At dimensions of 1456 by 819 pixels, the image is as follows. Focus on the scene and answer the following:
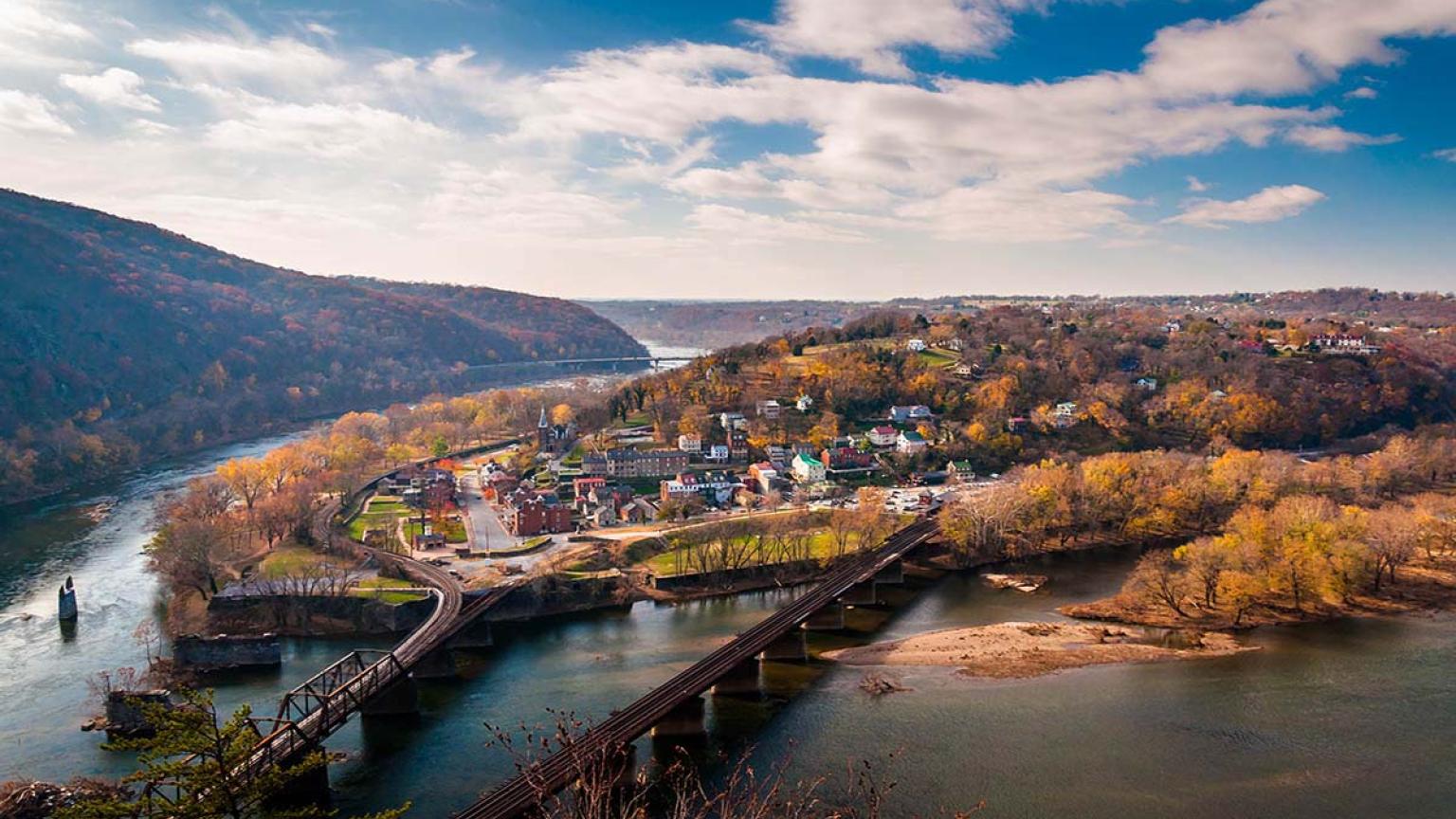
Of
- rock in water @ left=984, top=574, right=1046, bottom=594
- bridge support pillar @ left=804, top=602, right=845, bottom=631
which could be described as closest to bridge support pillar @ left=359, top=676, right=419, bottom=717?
bridge support pillar @ left=804, top=602, right=845, bottom=631

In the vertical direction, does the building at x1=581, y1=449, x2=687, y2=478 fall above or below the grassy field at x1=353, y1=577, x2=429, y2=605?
above

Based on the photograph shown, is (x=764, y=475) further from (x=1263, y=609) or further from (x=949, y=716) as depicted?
(x=949, y=716)

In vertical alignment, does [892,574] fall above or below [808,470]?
below

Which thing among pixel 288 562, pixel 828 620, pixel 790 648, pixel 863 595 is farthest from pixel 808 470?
pixel 288 562

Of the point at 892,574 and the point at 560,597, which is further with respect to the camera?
the point at 892,574

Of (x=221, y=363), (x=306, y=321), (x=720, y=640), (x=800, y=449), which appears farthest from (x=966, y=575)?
(x=306, y=321)

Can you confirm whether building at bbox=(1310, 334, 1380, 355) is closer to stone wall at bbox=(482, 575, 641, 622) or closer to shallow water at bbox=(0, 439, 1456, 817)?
shallow water at bbox=(0, 439, 1456, 817)
